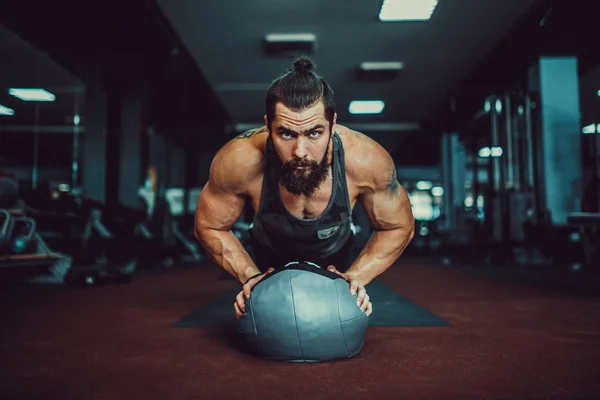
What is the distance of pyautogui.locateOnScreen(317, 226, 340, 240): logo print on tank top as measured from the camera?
63.8 inches

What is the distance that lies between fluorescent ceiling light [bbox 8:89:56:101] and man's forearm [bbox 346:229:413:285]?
5.89 m

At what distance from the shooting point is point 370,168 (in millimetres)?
1587

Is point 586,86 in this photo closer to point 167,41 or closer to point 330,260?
point 167,41

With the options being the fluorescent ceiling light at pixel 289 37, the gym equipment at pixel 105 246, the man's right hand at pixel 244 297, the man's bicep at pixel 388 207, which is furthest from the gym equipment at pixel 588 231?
the gym equipment at pixel 105 246

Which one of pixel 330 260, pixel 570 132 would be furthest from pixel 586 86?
pixel 330 260

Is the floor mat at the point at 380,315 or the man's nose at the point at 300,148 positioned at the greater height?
the man's nose at the point at 300,148

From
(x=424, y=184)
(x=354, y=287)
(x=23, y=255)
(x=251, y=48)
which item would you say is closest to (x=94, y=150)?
(x=251, y=48)

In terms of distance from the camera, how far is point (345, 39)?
553cm

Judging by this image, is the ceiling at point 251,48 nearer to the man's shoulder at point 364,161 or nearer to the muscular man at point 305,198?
the muscular man at point 305,198

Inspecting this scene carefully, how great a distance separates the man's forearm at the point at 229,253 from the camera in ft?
5.10

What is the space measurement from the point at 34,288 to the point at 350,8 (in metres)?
3.72

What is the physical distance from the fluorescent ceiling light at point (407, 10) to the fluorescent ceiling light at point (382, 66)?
1306 millimetres

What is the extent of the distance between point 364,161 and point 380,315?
81cm

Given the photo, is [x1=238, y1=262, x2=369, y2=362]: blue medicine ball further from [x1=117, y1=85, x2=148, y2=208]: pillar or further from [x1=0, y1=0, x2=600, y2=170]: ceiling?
[x1=117, y1=85, x2=148, y2=208]: pillar
